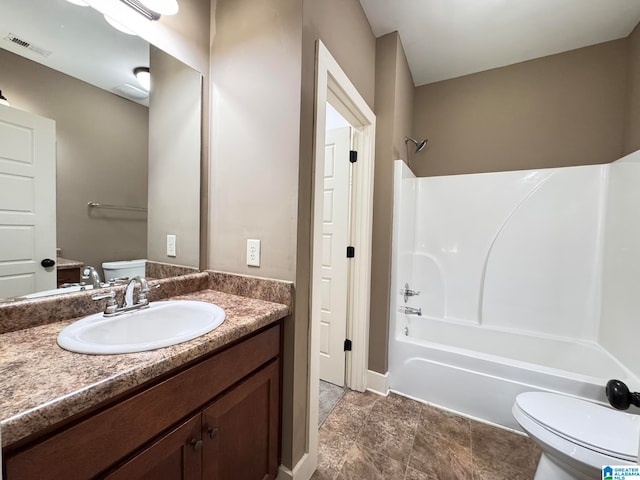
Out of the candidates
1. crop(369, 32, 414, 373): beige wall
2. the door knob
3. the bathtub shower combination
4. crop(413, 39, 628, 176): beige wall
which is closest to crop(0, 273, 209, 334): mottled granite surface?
the door knob

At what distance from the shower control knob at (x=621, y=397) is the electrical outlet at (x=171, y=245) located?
181 centimetres

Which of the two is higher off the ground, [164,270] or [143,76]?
[143,76]

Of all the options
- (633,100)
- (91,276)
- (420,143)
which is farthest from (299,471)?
(633,100)

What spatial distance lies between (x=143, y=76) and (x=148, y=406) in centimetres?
135

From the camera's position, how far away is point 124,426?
619mm

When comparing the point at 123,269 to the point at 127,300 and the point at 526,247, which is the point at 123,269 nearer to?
the point at 127,300

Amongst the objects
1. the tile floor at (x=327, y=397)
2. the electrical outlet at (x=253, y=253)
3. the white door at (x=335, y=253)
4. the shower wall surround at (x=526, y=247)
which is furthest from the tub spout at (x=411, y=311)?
the electrical outlet at (x=253, y=253)

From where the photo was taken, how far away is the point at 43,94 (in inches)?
35.6

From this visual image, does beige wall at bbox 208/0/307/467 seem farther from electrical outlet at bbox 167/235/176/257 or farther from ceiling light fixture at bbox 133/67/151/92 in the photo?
ceiling light fixture at bbox 133/67/151/92

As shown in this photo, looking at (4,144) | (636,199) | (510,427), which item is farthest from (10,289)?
(636,199)

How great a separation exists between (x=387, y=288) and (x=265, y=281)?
3.66ft

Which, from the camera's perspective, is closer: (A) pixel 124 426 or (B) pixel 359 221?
(A) pixel 124 426

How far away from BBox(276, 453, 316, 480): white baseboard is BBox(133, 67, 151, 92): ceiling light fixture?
6.18 feet

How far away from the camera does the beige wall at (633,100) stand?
176cm
